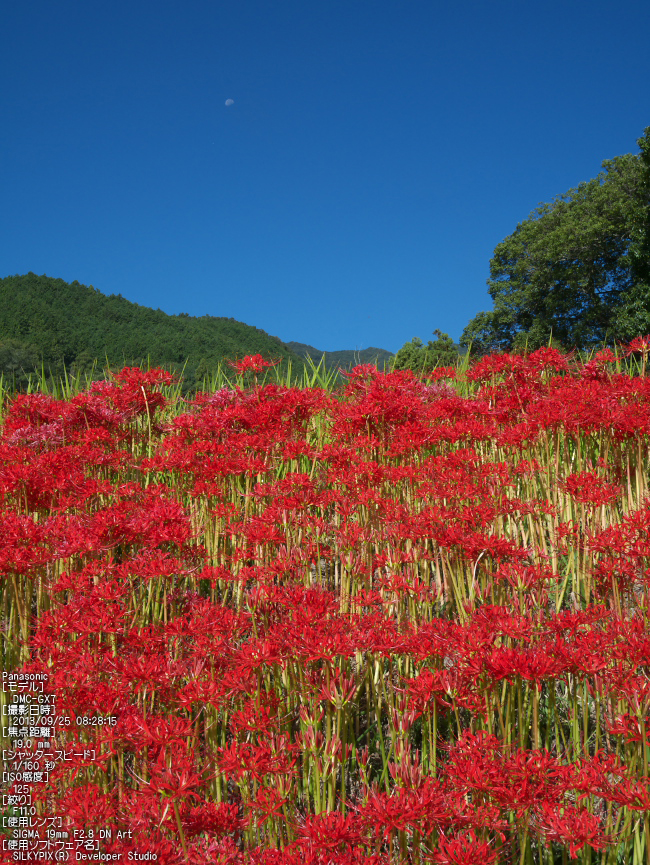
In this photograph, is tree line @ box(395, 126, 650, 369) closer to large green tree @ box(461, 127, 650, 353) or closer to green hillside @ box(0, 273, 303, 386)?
large green tree @ box(461, 127, 650, 353)

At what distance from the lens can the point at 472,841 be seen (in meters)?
1.50

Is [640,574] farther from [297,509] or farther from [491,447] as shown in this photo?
[491,447]

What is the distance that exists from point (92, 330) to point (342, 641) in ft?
255

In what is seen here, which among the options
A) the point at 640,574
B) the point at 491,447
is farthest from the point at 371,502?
the point at 491,447

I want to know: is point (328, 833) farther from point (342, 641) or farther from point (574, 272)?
point (574, 272)

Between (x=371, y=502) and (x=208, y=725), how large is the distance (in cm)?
171

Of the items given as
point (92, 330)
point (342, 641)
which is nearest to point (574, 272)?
point (342, 641)

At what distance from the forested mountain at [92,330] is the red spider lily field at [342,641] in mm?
50870

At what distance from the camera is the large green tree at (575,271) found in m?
30.0

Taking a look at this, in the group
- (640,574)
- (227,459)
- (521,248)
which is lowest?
(640,574)

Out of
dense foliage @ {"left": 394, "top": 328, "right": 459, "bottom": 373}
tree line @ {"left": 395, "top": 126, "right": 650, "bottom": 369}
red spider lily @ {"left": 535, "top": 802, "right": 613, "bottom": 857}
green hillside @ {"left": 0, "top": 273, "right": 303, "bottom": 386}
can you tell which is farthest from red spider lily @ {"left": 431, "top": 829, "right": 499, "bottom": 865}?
green hillside @ {"left": 0, "top": 273, "right": 303, "bottom": 386}

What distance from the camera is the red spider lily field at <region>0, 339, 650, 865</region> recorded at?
1.71m

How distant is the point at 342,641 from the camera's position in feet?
6.64

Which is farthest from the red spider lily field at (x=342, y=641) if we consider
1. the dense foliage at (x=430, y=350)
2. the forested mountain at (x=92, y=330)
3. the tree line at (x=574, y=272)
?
the forested mountain at (x=92, y=330)
